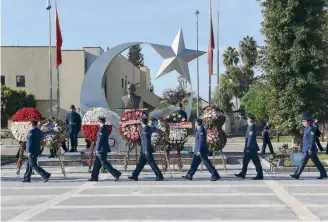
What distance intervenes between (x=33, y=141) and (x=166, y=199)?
16.6 ft

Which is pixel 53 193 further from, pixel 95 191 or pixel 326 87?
pixel 326 87

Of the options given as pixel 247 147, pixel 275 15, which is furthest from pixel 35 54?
pixel 247 147

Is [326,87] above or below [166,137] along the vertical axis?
above

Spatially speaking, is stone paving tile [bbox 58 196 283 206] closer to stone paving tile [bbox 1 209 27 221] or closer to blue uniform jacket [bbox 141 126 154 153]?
stone paving tile [bbox 1 209 27 221]

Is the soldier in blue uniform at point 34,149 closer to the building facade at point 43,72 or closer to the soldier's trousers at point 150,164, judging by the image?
the soldier's trousers at point 150,164

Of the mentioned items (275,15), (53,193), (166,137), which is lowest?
(53,193)

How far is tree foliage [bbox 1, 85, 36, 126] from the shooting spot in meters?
46.8

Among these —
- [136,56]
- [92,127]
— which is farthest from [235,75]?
[136,56]

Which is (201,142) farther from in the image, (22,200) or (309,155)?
(22,200)

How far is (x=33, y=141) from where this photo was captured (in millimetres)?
15422

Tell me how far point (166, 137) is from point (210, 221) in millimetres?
8139

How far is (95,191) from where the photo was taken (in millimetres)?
13516

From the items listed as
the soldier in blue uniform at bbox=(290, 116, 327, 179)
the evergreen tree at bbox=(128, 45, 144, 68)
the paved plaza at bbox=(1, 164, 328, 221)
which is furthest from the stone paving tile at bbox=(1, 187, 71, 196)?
the evergreen tree at bbox=(128, 45, 144, 68)

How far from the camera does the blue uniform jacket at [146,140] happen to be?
15555 mm
